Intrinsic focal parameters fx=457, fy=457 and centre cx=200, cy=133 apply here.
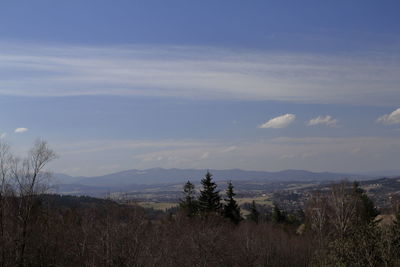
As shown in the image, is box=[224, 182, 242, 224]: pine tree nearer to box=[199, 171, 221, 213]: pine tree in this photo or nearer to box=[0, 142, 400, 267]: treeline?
box=[199, 171, 221, 213]: pine tree

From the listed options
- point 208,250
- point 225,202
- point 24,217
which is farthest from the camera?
point 225,202

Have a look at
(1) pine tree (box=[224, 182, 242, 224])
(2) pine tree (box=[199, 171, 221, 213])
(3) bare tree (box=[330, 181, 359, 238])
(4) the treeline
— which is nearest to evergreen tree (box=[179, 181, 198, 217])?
(2) pine tree (box=[199, 171, 221, 213])

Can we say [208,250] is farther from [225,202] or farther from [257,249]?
[225,202]

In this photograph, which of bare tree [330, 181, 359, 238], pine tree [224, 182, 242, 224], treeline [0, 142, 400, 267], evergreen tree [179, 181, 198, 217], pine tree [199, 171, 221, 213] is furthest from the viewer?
pine tree [224, 182, 242, 224]

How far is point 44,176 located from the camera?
34.8m

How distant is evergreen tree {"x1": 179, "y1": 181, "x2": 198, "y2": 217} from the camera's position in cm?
6669

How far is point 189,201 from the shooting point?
67.9 metres

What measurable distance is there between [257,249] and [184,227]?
1041cm

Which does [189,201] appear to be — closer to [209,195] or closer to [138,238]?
[209,195]

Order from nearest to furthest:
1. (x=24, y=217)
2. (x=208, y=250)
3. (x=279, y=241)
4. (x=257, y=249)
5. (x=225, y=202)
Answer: (x=24, y=217)
(x=208, y=250)
(x=257, y=249)
(x=279, y=241)
(x=225, y=202)

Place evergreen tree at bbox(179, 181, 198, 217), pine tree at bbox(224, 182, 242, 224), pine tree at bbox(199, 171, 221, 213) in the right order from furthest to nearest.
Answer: pine tree at bbox(224, 182, 242, 224), evergreen tree at bbox(179, 181, 198, 217), pine tree at bbox(199, 171, 221, 213)

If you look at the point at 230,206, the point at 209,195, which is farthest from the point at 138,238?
the point at 230,206

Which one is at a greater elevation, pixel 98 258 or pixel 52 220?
pixel 52 220

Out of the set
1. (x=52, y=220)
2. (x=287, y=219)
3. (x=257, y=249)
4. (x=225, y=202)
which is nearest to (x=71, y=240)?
(x=52, y=220)
